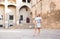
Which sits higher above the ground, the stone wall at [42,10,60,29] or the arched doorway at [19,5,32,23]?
the arched doorway at [19,5,32,23]

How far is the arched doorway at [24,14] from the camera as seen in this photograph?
4834 cm

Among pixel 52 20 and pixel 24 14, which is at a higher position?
pixel 24 14

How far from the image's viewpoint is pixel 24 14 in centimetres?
4862

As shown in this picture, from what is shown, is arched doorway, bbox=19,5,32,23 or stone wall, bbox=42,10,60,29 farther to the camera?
arched doorway, bbox=19,5,32,23

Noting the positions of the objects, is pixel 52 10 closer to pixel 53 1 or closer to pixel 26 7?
pixel 53 1

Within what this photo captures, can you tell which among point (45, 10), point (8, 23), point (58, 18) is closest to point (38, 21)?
point (58, 18)

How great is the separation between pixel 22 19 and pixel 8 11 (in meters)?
4.36

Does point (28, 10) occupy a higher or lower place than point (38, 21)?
higher

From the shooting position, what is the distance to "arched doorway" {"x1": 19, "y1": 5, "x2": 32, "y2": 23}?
48344 mm

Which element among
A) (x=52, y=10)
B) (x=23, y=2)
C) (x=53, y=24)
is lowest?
(x=53, y=24)

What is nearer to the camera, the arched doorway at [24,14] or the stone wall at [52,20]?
the stone wall at [52,20]

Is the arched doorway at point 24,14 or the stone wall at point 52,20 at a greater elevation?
the arched doorway at point 24,14

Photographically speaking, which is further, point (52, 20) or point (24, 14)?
point (24, 14)

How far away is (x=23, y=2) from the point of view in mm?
48656
